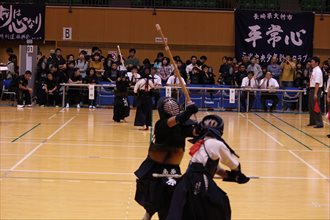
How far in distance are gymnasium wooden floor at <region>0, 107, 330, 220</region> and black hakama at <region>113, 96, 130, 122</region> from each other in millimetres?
305

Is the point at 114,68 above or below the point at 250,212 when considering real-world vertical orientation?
above

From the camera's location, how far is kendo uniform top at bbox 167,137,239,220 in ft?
23.8

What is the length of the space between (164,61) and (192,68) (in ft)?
4.03

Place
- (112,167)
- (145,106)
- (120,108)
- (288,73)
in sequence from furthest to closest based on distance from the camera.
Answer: (288,73), (120,108), (145,106), (112,167)

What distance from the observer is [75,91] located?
1116 inches

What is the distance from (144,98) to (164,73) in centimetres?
768

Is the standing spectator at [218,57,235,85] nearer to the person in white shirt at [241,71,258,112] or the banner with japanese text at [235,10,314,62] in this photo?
the person in white shirt at [241,71,258,112]

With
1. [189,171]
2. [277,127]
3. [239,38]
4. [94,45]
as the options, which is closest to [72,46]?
[94,45]

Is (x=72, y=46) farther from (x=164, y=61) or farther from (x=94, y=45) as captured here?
(x=164, y=61)

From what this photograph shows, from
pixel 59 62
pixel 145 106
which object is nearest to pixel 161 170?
pixel 145 106

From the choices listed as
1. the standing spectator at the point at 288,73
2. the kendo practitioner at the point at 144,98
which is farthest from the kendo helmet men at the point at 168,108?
the standing spectator at the point at 288,73

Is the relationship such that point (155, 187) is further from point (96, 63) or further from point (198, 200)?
point (96, 63)

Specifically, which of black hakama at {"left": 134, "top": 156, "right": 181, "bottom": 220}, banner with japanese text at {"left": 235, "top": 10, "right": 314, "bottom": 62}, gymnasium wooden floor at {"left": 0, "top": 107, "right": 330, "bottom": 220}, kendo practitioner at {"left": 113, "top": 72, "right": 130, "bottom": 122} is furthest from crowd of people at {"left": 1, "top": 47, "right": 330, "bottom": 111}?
black hakama at {"left": 134, "top": 156, "right": 181, "bottom": 220}

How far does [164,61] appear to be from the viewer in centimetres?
2862
